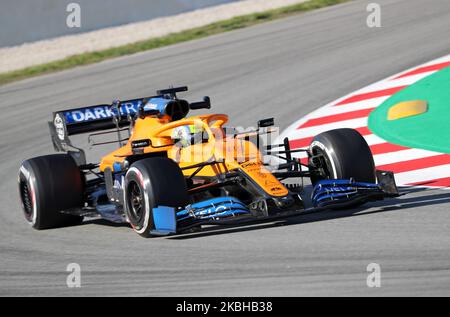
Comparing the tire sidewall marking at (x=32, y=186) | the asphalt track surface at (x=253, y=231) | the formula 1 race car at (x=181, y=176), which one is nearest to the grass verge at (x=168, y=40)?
the asphalt track surface at (x=253, y=231)

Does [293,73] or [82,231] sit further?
[293,73]

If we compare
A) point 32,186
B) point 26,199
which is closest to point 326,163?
point 32,186

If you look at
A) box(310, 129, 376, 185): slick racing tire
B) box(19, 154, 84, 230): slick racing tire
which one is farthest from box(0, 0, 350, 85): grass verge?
box(310, 129, 376, 185): slick racing tire

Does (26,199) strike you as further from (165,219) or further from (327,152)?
(327,152)

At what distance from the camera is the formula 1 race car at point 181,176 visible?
816 cm

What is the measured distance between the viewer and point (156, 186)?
8117 mm

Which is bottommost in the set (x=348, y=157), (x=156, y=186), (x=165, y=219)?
(x=165, y=219)

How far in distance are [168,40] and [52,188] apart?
1179 centimetres
